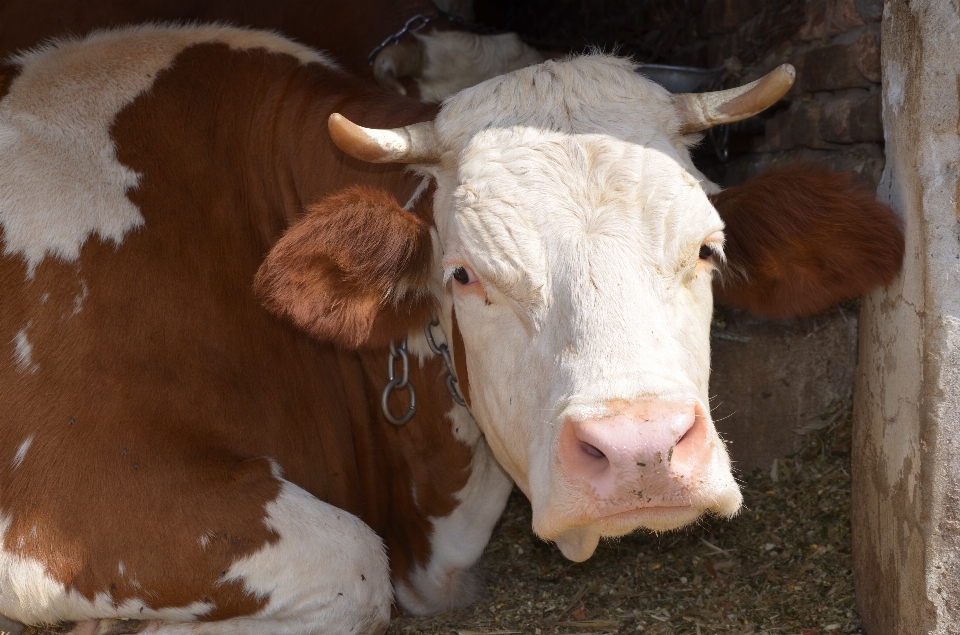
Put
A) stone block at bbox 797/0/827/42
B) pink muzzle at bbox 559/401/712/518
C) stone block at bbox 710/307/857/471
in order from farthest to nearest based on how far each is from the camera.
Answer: stone block at bbox 797/0/827/42
stone block at bbox 710/307/857/471
pink muzzle at bbox 559/401/712/518

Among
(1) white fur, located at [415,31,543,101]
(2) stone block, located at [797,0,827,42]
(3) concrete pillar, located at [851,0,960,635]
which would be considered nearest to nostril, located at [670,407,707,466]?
(3) concrete pillar, located at [851,0,960,635]

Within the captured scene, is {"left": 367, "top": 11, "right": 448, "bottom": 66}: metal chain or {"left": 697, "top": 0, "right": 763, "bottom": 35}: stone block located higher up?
{"left": 367, "top": 11, "right": 448, "bottom": 66}: metal chain

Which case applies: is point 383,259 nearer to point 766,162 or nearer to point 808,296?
point 808,296

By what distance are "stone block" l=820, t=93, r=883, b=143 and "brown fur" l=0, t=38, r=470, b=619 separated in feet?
5.61

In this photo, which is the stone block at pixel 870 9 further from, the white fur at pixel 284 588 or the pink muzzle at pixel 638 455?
the white fur at pixel 284 588

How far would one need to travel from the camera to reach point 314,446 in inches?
149

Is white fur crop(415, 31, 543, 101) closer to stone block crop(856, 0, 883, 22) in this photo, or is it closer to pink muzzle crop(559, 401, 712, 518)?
stone block crop(856, 0, 883, 22)

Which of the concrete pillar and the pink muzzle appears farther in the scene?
the concrete pillar

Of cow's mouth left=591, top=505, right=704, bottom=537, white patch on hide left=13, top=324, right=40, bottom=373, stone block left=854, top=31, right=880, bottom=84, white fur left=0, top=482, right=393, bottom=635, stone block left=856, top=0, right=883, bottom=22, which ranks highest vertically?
stone block left=856, top=0, right=883, bottom=22

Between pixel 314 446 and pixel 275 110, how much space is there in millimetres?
1331

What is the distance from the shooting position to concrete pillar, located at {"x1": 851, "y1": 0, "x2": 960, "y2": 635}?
2621mm

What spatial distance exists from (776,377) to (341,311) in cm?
199

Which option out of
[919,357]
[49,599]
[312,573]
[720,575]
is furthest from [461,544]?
[919,357]

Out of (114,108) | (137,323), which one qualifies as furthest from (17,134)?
(137,323)
